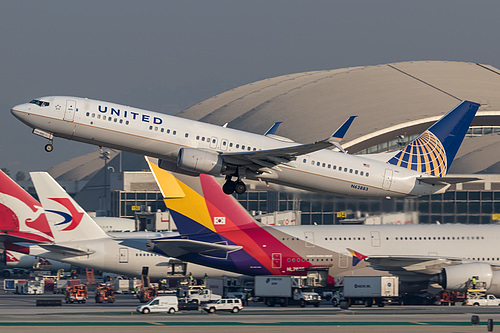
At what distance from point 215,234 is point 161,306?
1129cm

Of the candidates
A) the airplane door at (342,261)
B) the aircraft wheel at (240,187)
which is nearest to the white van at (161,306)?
the aircraft wheel at (240,187)

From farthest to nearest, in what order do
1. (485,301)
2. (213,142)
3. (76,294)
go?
(76,294) → (485,301) → (213,142)

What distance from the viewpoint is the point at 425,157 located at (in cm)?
6600

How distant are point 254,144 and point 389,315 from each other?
50.6 ft

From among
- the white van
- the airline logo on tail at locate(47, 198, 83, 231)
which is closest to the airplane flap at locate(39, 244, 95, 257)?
the airline logo on tail at locate(47, 198, 83, 231)

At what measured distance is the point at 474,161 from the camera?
13350 cm

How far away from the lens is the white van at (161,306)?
5838 centimetres

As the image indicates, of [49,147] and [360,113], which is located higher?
[360,113]

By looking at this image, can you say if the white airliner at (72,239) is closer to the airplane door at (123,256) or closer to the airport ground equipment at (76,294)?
the airplane door at (123,256)

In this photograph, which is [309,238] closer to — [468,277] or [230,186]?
[468,277]

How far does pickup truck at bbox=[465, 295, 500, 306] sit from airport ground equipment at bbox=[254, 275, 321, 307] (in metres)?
12.0

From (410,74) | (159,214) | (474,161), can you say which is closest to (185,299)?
(159,214)

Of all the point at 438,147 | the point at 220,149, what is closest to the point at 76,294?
the point at 220,149

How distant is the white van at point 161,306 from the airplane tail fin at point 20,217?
24748 millimetres
